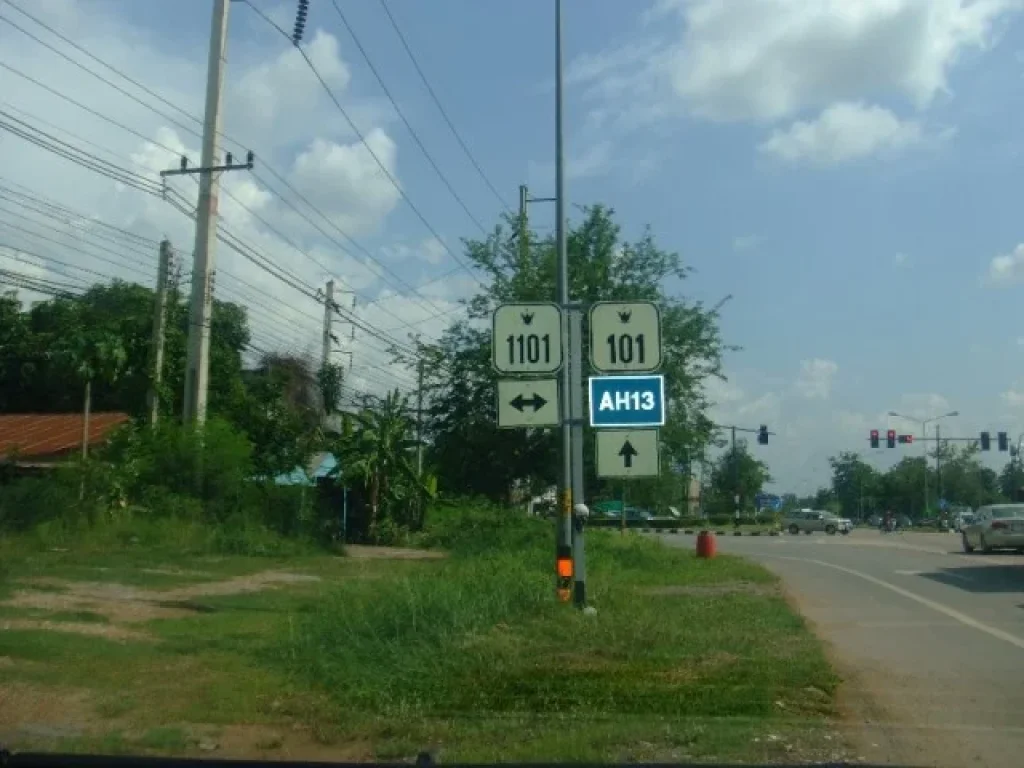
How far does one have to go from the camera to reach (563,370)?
53.3 ft

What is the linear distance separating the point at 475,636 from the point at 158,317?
25.6 metres

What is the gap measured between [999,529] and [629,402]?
2183cm

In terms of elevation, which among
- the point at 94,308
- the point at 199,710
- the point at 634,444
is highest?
the point at 94,308

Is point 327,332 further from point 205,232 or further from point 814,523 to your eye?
point 814,523

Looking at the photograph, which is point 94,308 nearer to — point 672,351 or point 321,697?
point 672,351

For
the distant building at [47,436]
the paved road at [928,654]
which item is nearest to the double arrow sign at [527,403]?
the paved road at [928,654]

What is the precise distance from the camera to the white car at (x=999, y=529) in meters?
33.0

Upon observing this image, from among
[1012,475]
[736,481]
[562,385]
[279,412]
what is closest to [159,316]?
[279,412]

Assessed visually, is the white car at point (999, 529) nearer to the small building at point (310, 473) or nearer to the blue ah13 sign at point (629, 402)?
the small building at point (310, 473)

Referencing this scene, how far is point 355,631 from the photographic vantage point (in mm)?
11672

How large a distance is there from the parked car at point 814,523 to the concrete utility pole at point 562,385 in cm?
5483

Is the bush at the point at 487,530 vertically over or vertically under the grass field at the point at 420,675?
over

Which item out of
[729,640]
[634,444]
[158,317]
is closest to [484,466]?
[158,317]

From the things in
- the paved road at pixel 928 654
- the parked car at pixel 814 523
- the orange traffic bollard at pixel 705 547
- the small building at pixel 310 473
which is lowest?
the paved road at pixel 928 654
